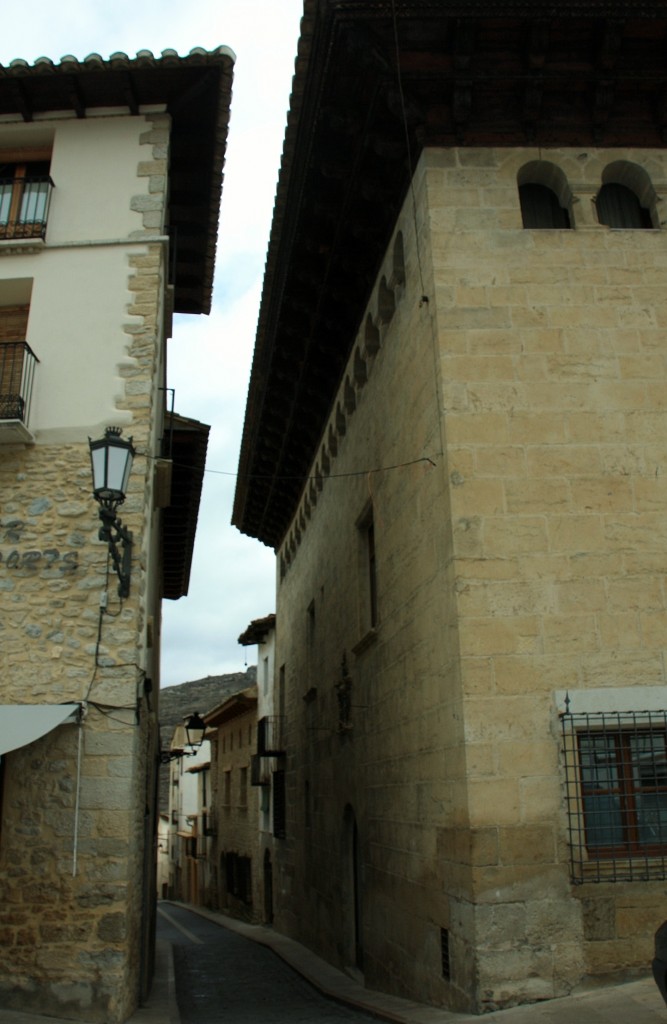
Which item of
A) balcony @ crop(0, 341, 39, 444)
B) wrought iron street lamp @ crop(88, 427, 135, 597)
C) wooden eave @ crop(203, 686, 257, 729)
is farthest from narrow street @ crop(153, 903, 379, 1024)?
wooden eave @ crop(203, 686, 257, 729)

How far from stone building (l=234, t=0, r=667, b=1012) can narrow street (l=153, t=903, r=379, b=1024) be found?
3.02 feet

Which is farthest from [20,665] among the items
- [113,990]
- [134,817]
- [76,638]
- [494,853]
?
[494,853]

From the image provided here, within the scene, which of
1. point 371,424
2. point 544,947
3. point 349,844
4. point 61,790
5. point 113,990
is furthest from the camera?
point 349,844

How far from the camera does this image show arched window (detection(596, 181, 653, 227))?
834 cm

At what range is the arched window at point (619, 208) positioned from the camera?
27.3 ft

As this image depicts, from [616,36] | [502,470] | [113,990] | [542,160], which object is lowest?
[113,990]

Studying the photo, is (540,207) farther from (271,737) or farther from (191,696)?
(191,696)

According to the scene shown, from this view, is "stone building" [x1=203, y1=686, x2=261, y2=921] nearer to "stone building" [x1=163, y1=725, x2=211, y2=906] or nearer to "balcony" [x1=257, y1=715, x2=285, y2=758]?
"stone building" [x1=163, y1=725, x2=211, y2=906]

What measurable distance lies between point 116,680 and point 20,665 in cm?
81

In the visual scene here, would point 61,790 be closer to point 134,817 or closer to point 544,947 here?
point 134,817

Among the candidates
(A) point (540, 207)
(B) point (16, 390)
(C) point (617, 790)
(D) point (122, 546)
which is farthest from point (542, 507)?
(B) point (16, 390)

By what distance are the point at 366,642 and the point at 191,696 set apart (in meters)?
45.7

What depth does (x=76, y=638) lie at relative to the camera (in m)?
7.57

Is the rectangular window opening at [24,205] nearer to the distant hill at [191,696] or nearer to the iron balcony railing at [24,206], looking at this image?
the iron balcony railing at [24,206]
